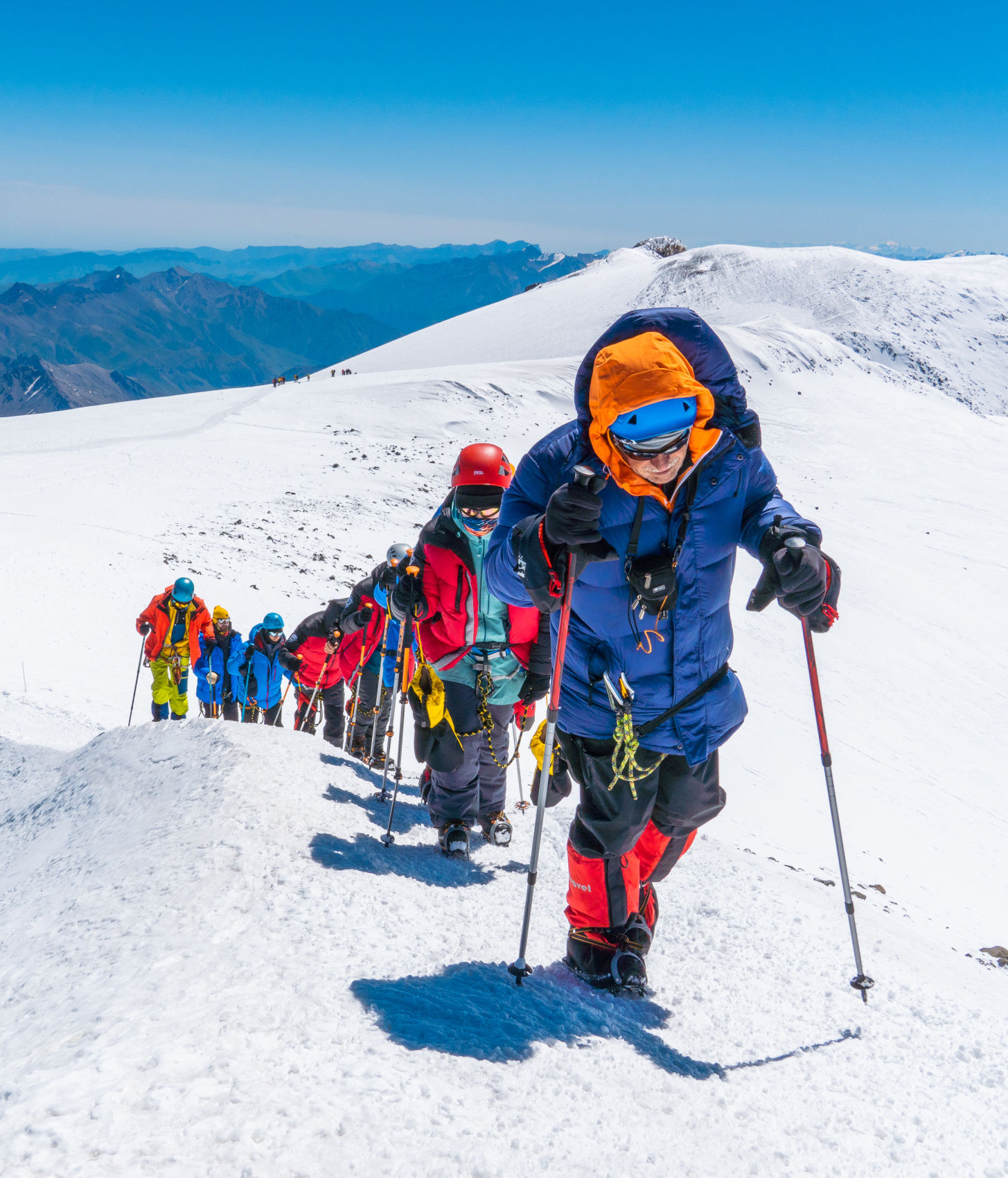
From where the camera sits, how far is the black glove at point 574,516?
2.60 metres

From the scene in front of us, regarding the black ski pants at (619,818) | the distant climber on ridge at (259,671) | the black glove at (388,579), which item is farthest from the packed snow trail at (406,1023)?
the distant climber on ridge at (259,671)

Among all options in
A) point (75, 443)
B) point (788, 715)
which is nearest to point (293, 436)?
point (75, 443)

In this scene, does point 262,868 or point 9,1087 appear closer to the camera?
point 9,1087

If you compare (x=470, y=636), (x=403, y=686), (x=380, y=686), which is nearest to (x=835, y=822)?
(x=470, y=636)

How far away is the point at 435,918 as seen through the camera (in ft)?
11.2

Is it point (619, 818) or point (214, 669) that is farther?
point (214, 669)

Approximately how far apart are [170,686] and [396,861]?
20.3 feet

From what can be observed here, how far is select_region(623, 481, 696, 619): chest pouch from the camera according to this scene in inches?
109

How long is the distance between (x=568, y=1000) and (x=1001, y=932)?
20.9 ft

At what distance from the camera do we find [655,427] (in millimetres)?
2592

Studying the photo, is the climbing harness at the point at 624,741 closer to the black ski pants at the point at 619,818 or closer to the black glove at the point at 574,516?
the black ski pants at the point at 619,818

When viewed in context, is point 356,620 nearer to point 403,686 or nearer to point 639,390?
point 403,686

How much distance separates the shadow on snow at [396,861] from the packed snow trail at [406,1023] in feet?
0.08

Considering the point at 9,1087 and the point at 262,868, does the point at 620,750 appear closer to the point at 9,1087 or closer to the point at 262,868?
the point at 262,868
